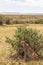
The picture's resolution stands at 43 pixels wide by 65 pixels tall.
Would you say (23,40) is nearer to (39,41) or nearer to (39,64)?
(39,41)

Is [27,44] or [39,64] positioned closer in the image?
[39,64]

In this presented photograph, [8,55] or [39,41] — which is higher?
[39,41]

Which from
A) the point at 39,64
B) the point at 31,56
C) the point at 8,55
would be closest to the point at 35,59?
the point at 31,56

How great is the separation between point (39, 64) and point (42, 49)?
222cm

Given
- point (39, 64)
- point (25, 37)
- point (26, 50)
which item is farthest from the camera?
point (25, 37)

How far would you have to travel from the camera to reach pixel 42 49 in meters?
13.1

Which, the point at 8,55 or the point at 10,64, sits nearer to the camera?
the point at 10,64

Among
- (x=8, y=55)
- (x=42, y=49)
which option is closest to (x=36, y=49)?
(x=42, y=49)

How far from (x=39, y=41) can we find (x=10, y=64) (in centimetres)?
269

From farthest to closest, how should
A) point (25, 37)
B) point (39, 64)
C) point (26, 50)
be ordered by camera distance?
point (25, 37) → point (26, 50) → point (39, 64)

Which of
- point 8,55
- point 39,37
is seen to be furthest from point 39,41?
point 8,55

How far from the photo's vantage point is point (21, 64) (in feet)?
36.3

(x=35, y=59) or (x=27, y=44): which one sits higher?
(x=27, y=44)

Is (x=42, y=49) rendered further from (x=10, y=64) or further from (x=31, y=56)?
(x=10, y=64)
